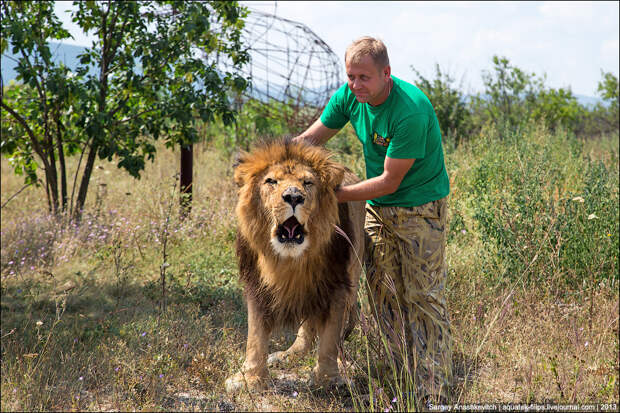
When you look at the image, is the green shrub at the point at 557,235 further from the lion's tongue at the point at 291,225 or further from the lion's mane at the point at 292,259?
the lion's tongue at the point at 291,225

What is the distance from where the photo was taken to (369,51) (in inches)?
135

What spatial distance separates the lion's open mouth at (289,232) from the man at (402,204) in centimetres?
39

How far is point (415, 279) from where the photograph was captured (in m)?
3.75

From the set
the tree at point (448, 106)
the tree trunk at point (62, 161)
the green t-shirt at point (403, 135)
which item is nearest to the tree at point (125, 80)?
the tree trunk at point (62, 161)

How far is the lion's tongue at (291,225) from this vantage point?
11.1 ft

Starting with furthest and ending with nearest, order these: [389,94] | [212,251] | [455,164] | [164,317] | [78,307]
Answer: [455,164]
[212,251]
[78,307]
[164,317]
[389,94]

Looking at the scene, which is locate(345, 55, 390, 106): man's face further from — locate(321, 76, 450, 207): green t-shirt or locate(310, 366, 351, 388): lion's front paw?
locate(310, 366, 351, 388): lion's front paw

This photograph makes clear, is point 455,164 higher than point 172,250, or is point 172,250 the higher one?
point 455,164

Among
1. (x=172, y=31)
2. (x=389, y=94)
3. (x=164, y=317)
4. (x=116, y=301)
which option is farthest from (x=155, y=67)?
(x=389, y=94)

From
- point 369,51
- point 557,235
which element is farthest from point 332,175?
point 557,235

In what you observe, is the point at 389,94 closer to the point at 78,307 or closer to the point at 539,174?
the point at 539,174

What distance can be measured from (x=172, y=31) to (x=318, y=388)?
4983mm

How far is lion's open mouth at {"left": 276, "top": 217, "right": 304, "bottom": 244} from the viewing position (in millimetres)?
3383

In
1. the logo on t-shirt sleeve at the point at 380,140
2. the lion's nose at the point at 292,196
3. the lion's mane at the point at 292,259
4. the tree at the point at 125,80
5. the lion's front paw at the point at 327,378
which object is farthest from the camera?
the tree at the point at 125,80
